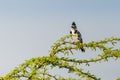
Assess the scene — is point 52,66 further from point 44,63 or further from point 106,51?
point 106,51

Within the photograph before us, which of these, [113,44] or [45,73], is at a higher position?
[113,44]

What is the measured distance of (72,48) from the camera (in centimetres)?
1131

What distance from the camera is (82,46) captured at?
36.6 ft

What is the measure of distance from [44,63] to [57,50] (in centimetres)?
98

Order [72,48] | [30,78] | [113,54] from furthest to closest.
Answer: [72,48] → [113,54] → [30,78]

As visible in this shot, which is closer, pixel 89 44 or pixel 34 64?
pixel 34 64

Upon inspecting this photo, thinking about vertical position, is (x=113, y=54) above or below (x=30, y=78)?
above

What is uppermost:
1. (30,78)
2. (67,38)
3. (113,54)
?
(67,38)

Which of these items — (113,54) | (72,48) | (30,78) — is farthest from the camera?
(72,48)

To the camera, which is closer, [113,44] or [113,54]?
[113,54]

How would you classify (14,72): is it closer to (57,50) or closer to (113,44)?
(57,50)

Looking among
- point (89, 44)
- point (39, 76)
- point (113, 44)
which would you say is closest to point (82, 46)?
point (89, 44)

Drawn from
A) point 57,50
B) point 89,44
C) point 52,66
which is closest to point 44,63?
point 52,66

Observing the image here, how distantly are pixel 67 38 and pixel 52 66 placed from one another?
2.05m
